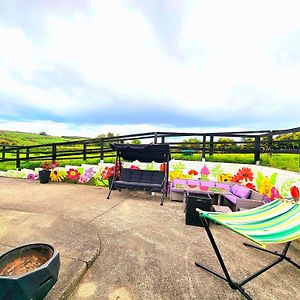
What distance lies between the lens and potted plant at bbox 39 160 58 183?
6688 mm

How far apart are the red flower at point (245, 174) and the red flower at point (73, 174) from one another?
549cm

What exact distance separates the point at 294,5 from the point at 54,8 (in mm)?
5433

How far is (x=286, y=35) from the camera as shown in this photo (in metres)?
4.64

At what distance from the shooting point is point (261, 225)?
1.84m

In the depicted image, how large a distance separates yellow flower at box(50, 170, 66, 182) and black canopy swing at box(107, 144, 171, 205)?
2724mm

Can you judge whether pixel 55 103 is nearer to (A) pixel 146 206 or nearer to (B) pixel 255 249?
(A) pixel 146 206

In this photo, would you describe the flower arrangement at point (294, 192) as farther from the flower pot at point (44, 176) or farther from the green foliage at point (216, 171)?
the flower pot at point (44, 176)

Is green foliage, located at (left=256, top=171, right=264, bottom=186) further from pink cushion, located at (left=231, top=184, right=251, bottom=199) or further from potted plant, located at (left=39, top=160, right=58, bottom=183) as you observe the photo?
potted plant, located at (left=39, top=160, right=58, bottom=183)

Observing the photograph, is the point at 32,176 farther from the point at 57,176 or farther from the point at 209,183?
the point at 209,183

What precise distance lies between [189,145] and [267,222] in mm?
4619

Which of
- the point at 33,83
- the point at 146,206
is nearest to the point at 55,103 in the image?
the point at 33,83

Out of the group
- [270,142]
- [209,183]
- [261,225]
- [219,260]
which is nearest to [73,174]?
[209,183]

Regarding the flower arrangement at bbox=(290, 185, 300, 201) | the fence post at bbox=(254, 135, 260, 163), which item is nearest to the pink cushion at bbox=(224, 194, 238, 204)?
the flower arrangement at bbox=(290, 185, 300, 201)

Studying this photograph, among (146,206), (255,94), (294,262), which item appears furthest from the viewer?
(255,94)
